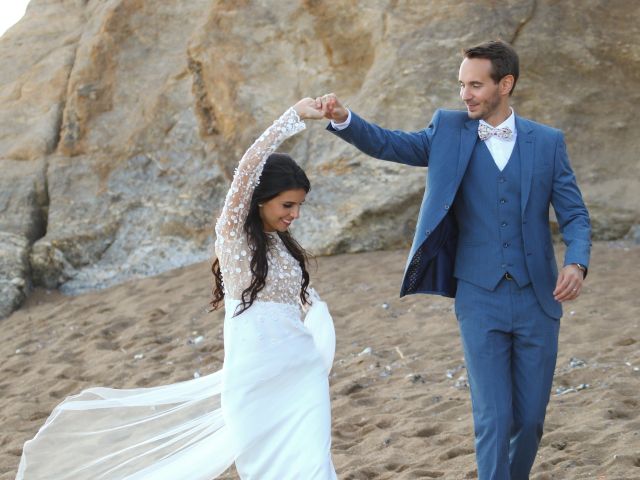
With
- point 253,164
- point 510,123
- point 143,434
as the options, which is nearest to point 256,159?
point 253,164

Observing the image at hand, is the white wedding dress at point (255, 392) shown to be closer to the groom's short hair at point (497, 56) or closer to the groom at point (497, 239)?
the groom at point (497, 239)

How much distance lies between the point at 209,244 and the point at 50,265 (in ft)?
4.92

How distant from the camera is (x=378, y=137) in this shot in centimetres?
430

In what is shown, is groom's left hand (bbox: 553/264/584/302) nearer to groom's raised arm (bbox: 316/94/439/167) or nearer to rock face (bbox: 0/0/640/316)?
groom's raised arm (bbox: 316/94/439/167)

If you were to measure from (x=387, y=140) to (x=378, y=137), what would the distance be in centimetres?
4

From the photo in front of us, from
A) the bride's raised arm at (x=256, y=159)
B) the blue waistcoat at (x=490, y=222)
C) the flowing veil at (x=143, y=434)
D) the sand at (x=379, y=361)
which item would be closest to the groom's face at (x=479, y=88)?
the blue waistcoat at (x=490, y=222)

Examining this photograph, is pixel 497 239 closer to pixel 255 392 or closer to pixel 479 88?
pixel 479 88

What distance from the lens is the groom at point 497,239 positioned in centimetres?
415

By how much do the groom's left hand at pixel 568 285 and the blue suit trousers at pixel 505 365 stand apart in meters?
0.13

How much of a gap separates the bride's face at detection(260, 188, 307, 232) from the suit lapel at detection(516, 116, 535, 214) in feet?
2.87

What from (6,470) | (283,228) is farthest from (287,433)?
(6,470)

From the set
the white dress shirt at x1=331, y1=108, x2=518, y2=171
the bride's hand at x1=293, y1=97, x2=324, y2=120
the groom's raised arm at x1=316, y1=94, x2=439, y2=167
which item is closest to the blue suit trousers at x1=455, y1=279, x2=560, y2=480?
the white dress shirt at x1=331, y1=108, x2=518, y2=171

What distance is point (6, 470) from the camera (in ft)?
19.1

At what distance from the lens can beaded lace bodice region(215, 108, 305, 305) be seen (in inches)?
166
